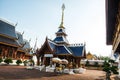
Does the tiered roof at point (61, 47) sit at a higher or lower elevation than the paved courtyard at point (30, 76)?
higher

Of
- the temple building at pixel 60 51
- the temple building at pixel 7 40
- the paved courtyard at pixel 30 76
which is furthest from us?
the temple building at pixel 7 40

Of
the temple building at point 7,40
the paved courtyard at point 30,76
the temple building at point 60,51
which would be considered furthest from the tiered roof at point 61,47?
the temple building at point 7,40

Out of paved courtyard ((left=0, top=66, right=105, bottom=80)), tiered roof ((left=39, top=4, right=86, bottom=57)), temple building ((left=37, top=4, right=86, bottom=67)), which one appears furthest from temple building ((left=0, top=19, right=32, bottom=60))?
paved courtyard ((left=0, top=66, right=105, bottom=80))

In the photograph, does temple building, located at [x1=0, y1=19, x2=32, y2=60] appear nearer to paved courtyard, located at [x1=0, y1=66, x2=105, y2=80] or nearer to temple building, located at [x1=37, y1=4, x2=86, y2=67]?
temple building, located at [x1=37, y1=4, x2=86, y2=67]

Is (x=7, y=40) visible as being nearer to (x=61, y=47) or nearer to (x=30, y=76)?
(x=61, y=47)

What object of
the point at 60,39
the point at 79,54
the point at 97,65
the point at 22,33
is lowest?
the point at 97,65

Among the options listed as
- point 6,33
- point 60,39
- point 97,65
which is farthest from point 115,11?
point 97,65

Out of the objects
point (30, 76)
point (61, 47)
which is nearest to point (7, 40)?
point (61, 47)

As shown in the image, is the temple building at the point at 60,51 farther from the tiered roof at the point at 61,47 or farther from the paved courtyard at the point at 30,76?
the paved courtyard at the point at 30,76

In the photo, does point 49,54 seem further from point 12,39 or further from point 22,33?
point 22,33

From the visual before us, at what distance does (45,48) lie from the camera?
80.9ft

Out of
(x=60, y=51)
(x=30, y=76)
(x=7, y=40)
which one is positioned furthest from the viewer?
(x=7, y=40)

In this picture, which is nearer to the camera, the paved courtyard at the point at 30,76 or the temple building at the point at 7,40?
the paved courtyard at the point at 30,76

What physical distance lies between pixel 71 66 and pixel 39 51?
5973 millimetres
